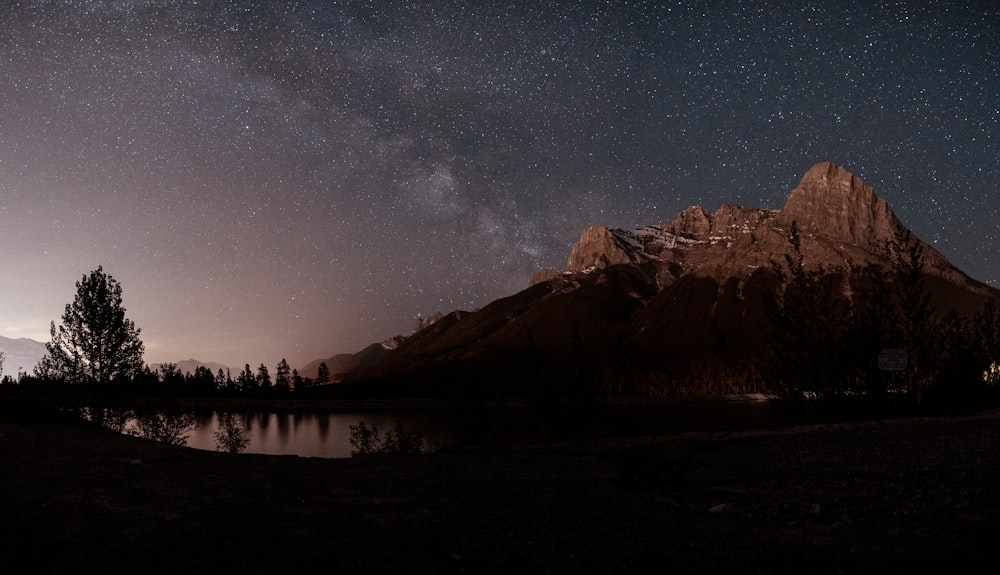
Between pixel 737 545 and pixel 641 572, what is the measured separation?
6.16ft

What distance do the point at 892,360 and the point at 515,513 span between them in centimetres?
3021

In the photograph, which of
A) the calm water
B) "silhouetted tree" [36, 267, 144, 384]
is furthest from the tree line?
the calm water

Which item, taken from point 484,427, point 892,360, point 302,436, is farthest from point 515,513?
point 302,436

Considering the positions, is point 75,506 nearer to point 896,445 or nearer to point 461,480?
point 461,480

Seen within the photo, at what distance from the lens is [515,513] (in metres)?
11.8

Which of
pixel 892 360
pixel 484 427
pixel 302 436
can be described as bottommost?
pixel 302 436

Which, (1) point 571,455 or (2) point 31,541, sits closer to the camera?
(2) point 31,541

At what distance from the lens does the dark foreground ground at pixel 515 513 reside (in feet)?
27.7

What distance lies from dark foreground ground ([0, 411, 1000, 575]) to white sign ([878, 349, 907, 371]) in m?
13.9

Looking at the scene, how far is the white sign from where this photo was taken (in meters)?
32.9

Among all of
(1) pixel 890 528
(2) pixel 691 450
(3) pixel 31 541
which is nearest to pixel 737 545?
(1) pixel 890 528

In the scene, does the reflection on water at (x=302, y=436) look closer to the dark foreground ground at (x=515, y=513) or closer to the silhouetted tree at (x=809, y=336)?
the silhouetted tree at (x=809, y=336)

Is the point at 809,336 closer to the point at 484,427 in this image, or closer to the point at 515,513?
the point at 484,427

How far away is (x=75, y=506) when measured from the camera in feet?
40.1
